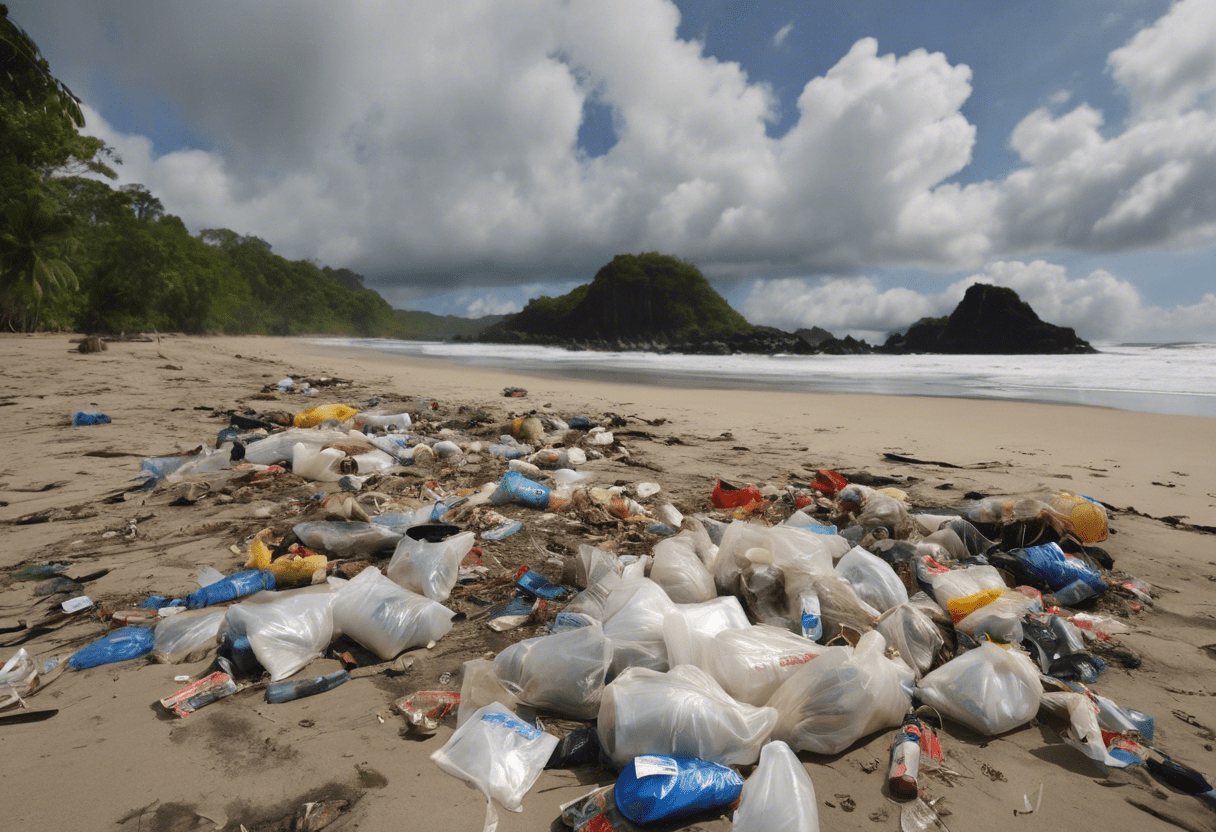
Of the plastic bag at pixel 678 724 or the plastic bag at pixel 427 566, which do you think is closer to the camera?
the plastic bag at pixel 678 724

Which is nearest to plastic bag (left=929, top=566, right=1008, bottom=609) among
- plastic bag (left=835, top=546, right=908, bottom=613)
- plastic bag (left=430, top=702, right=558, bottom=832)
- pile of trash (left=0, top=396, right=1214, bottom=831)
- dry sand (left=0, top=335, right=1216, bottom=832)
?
pile of trash (left=0, top=396, right=1214, bottom=831)

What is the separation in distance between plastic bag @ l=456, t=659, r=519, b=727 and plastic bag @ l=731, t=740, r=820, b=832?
74 cm

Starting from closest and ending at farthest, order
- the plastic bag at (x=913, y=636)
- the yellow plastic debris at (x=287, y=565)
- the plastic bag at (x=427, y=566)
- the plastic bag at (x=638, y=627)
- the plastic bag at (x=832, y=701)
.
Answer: the plastic bag at (x=832, y=701), the plastic bag at (x=638, y=627), the plastic bag at (x=913, y=636), the plastic bag at (x=427, y=566), the yellow plastic debris at (x=287, y=565)

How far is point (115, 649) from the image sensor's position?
190 centimetres

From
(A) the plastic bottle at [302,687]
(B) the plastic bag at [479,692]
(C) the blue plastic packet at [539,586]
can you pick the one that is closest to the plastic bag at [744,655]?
(B) the plastic bag at [479,692]

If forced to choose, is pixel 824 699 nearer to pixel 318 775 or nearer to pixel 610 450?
pixel 318 775

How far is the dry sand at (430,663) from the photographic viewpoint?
1.32 m

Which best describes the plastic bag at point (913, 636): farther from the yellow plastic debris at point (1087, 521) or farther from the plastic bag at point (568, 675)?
the yellow plastic debris at point (1087, 521)

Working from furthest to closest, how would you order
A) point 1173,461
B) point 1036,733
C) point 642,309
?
point 642,309
point 1173,461
point 1036,733

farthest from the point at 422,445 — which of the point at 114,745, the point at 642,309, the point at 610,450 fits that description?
the point at 642,309

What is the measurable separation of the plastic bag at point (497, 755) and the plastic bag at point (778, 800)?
1.74ft

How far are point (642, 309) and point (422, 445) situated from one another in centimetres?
7327

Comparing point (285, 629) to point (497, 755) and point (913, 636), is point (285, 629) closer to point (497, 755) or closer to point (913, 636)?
point (497, 755)

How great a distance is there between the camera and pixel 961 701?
5.42 ft
